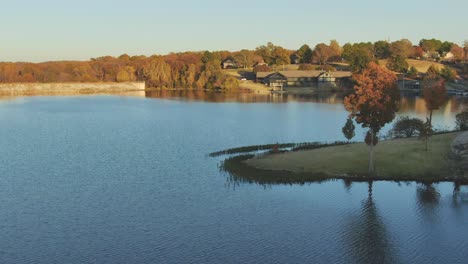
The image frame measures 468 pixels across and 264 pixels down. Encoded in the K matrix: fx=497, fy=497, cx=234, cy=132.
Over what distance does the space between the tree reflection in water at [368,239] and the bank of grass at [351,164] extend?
9.32m

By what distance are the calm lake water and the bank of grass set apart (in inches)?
72.3

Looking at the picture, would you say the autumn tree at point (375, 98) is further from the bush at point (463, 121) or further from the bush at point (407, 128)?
the bush at point (463, 121)

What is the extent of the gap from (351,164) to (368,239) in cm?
1837

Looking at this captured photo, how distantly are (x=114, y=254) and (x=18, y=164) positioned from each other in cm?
3190

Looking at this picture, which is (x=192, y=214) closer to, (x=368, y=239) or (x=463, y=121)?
(x=368, y=239)

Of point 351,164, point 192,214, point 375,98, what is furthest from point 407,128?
point 192,214

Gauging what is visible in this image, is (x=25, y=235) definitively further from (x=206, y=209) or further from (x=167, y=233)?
(x=206, y=209)

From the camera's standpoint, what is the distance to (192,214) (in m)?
39.7

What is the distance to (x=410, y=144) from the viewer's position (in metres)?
58.9

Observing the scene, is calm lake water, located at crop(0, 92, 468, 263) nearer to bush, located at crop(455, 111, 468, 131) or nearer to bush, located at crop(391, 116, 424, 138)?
bush, located at crop(391, 116, 424, 138)

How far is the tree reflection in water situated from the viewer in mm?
31719

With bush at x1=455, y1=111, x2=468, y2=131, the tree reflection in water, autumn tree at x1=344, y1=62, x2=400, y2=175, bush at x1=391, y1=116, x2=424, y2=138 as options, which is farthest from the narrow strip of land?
bush at x1=455, y1=111, x2=468, y2=131

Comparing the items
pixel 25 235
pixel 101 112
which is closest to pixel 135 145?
pixel 25 235

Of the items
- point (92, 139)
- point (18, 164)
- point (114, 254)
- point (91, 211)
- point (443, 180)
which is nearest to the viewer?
point (114, 254)
